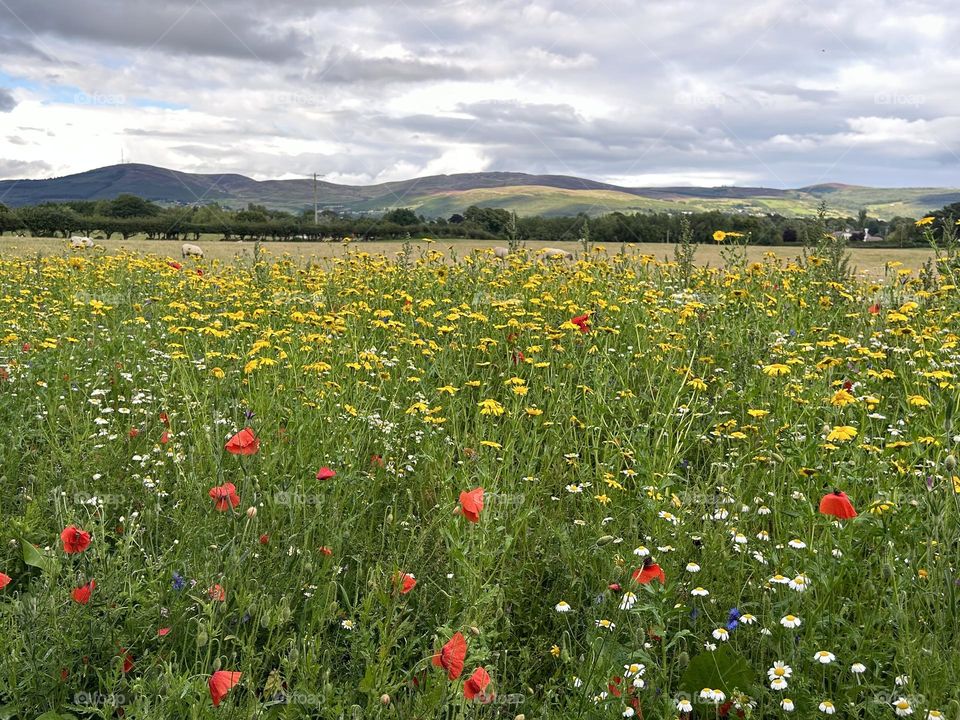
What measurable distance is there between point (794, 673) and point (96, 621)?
2.26 metres

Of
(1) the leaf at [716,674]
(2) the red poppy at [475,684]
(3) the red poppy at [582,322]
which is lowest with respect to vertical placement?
(1) the leaf at [716,674]

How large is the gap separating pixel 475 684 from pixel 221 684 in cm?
67

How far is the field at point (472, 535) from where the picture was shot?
2.27 meters

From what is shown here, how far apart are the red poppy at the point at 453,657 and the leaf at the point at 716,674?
0.90m

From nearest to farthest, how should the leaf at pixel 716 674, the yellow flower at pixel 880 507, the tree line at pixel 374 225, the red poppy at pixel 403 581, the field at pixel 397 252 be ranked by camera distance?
the red poppy at pixel 403 581 < the leaf at pixel 716 674 < the yellow flower at pixel 880 507 < the field at pixel 397 252 < the tree line at pixel 374 225

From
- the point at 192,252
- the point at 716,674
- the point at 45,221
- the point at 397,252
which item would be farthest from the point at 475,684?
the point at 45,221

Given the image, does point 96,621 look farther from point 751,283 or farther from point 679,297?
point 751,283

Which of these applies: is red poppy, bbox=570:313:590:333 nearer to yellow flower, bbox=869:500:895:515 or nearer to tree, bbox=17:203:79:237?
yellow flower, bbox=869:500:895:515

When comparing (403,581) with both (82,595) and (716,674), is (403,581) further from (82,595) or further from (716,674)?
(716,674)

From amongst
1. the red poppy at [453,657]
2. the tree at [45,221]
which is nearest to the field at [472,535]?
the red poppy at [453,657]

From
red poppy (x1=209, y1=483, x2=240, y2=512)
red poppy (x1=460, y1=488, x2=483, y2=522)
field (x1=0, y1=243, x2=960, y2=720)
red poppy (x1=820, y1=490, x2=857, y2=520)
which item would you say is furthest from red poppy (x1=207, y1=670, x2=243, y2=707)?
red poppy (x1=820, y1=490, x2=857, y2=520)

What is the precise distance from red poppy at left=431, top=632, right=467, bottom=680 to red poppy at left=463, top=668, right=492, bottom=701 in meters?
0.06

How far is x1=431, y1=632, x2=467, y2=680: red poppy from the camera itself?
1.98 m

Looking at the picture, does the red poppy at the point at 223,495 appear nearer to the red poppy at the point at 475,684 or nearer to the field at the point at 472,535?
the field at the point at 472,535
